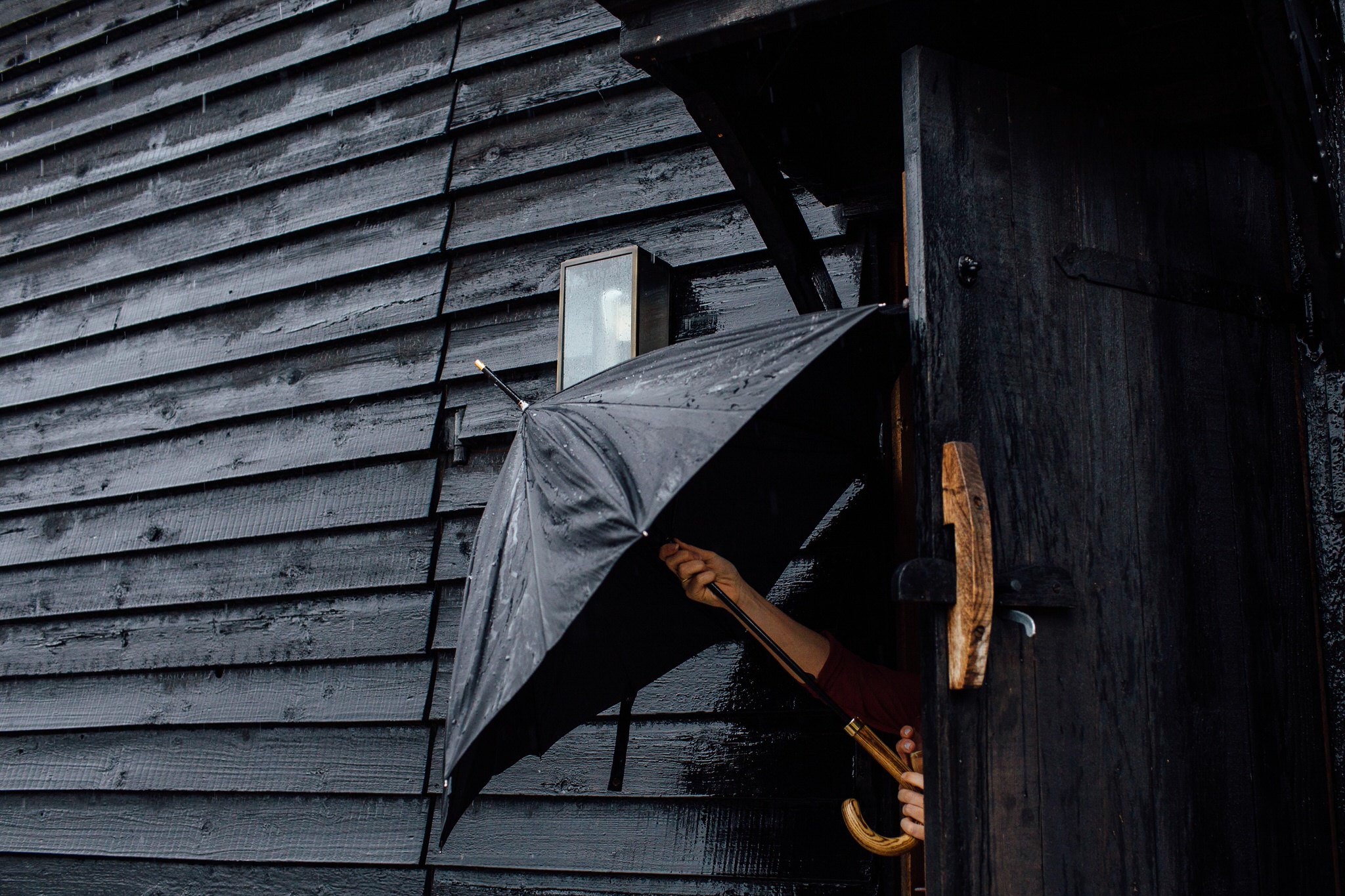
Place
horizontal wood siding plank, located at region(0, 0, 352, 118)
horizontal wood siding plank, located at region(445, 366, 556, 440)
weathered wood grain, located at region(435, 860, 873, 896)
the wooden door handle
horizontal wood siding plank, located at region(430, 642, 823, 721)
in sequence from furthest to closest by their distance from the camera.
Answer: horizontal wood siding plank, located at region(0, 0, 352, 118) → horizontal wood siding plank, located at region(445, 366, 556, 440) → horizontal wood siding plank, located at region(430, 642, 823, 721) → weathered wood grain, located at region(435, 860, 873, 896) → the wooden door handle

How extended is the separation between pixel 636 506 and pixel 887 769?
80 centimetres

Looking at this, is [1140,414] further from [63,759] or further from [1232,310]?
[63,759]

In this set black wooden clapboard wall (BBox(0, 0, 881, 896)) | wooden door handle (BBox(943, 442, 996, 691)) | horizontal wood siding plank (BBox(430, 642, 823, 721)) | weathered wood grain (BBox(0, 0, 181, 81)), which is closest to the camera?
wooden door handle (BBox(943, 442, 996, 691))

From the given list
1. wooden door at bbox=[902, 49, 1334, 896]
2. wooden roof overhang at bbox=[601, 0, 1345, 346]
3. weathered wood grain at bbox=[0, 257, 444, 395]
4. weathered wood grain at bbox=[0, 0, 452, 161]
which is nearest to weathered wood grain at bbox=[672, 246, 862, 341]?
wooden roof overhang at bbox=[601, 0, 1345, 346]

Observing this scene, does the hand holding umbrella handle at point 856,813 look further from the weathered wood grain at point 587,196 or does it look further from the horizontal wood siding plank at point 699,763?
A: the weathered wood grain at point 587,196

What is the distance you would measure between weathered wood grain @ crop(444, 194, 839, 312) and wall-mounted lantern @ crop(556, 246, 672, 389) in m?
0.13

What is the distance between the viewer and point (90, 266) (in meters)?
4.35

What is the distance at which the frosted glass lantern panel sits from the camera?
9.81 feet

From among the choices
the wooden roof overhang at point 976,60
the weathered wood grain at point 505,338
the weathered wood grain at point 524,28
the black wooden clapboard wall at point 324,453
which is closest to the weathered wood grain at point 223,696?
the black wooden clapboard wall at point 324,453

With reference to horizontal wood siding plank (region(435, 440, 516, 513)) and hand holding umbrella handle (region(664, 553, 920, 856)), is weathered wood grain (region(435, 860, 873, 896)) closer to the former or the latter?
hand holding umbrella handle (region(664, 553, 920, 856))

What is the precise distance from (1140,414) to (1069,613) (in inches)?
17.9

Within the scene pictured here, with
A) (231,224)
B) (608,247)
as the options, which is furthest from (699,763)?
(231,224)

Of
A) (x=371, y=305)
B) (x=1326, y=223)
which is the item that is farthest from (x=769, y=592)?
(x=371, y=305)

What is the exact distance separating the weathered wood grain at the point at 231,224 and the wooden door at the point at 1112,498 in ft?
7.45
